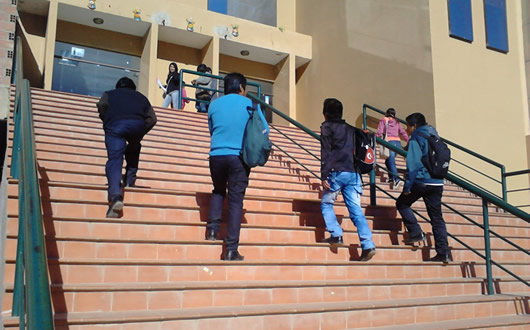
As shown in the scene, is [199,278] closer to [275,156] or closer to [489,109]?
[275,156]

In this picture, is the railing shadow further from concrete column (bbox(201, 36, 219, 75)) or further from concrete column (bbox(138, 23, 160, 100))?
concrete column (bbox(201, 36, 219, 75))

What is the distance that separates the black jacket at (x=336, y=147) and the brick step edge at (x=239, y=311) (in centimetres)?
140

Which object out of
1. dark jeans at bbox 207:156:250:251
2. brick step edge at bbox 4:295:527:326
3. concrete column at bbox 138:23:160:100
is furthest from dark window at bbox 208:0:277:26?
brick step edge at bbox 4:295:527:326

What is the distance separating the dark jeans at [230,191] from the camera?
4141 mm

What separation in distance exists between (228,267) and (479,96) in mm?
9382

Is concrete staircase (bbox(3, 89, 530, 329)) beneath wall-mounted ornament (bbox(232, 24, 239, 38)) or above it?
beneath

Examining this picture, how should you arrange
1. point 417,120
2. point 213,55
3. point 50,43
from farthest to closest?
point 213,55, point 50,43, point 417,120

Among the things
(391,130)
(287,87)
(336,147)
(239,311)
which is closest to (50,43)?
(287,87)

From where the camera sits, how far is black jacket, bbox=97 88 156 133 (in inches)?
189

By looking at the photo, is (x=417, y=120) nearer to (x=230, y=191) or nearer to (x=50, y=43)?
(x=230, y=191)

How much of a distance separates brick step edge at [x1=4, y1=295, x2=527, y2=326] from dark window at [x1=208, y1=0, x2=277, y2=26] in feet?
41.5

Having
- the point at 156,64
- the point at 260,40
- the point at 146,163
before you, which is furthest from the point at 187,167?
the point at 260,40

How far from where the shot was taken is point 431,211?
17.4ft

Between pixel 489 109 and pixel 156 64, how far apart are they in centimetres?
845
